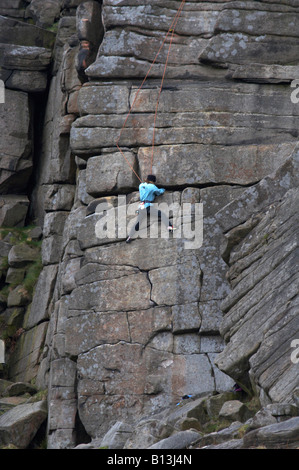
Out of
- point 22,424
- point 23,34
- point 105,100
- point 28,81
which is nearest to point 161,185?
point 105,100

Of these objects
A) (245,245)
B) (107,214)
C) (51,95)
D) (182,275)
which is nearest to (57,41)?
(51,95)

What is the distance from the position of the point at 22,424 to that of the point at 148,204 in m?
6.07

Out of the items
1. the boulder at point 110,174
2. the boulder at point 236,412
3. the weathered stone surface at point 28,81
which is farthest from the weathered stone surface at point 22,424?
the weathered stone surface at point 28,81

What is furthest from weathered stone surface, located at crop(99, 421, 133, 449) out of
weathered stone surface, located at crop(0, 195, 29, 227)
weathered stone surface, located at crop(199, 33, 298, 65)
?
weathered stone surface, located at crop(0, 195, 29, 227)

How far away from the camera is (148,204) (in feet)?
77.9

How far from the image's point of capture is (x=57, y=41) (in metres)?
30.9

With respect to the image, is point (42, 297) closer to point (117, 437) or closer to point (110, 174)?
point (110, 174)

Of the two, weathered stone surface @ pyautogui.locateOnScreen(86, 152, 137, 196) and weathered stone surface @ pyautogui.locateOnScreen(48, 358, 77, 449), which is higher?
weathered stone surface @ pyautogui.locateOnScreen(86, 152, 137, 196)

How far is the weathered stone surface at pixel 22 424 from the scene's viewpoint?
2367cm

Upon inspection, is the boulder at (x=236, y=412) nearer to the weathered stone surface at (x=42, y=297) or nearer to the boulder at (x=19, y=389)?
the boulder at (x=19, y=389)

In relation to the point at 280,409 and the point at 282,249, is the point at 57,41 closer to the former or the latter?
the point at 282,249

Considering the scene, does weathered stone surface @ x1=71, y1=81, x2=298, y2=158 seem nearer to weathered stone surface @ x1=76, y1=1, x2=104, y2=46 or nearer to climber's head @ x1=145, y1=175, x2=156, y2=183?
climber's head @ x1=145, y1=175, x2=156, y2=183

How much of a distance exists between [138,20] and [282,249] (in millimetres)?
8921

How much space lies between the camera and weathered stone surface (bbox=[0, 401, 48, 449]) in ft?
77.7
